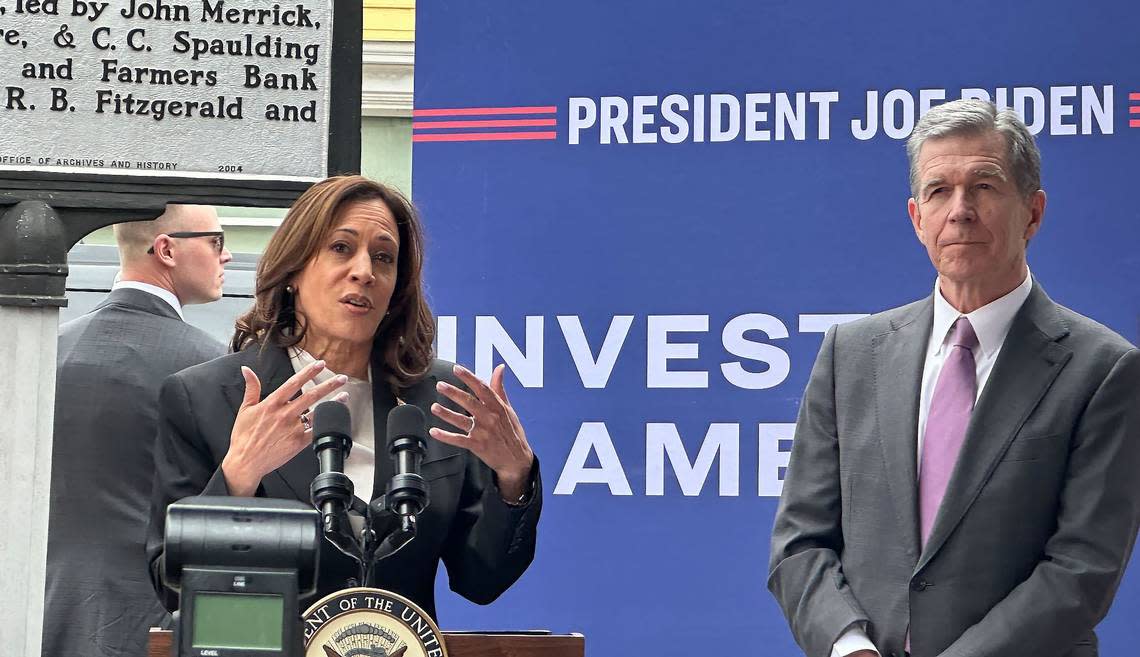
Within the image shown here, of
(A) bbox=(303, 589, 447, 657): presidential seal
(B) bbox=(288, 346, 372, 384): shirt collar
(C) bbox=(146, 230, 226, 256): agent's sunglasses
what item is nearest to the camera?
(A) bbox=(303, 589, 447, 657): presidential seal

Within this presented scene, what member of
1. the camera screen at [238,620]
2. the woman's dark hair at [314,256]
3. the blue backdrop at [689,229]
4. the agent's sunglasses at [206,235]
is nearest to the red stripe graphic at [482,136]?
the blue backdrop at [689,229]

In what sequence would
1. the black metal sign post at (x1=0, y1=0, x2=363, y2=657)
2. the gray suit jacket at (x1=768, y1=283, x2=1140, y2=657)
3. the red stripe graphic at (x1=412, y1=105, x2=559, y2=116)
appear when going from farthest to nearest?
the red stripe graphic at (x1=412, y1=105, x2=559, y2=116) → the black metal sign post at (x1=0, y1=0, x2=363, y2=657) → the gray suit jacket at (x1=768, y1=283, x2=1140, y2=657)

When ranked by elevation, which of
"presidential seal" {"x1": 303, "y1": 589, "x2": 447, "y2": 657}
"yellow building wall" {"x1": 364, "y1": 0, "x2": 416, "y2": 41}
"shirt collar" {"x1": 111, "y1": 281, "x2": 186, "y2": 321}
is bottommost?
"presidential seal" {"x1": 303, "y1": 589, "x2": 447, "y2": 657}

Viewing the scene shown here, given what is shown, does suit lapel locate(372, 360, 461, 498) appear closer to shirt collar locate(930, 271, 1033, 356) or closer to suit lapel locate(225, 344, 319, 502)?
suit lapel locate(225, 344, 319, 502)

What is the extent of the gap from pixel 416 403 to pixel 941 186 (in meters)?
1.09

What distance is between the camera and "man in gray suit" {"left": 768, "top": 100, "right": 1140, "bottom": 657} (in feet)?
10.0

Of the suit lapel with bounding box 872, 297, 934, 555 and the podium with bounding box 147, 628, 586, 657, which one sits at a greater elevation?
the suit lapel with bounding box 872, 297, 934, 555

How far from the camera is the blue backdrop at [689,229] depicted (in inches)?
168

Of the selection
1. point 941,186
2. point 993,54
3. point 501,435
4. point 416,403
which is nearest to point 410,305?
point 416,403

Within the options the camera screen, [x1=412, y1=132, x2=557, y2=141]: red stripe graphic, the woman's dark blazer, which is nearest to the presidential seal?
the camera screen

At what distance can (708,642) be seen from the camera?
4371mm

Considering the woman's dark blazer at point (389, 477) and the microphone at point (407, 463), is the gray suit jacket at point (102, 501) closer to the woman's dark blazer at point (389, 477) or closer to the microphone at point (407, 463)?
the woman's dark blazer at point (389, 477)

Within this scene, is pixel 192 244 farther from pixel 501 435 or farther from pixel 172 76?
pixel 501 435

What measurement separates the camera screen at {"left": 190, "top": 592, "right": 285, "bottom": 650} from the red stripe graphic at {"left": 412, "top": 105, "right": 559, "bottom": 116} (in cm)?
238
